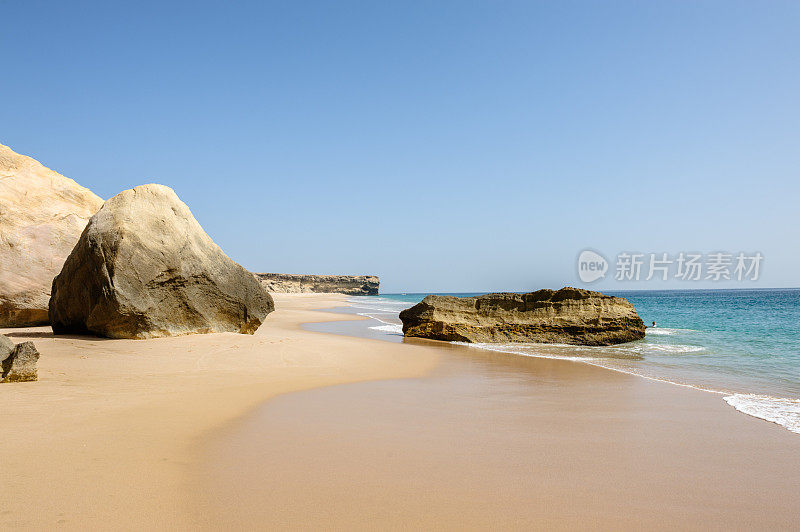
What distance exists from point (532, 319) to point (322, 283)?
99119 mm

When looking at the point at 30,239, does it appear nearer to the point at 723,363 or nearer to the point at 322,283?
the point at 723,363

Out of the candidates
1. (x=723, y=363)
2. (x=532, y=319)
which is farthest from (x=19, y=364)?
(x=723, y=363)

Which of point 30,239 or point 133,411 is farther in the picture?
point 30,239

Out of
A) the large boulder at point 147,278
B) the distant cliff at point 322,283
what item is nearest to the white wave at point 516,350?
the large boulder at point 147,278

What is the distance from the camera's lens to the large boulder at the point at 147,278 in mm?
8383

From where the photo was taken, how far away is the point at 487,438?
4.21m

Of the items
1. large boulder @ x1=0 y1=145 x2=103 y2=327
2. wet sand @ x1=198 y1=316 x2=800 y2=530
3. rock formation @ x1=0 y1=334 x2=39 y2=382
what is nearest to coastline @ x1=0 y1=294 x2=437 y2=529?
rock formation @ x1=0 y1=334 x2=39 y2=382

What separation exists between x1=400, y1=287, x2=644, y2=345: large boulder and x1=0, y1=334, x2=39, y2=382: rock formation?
10751 millimetres

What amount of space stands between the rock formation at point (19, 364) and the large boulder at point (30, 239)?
6.11 metres

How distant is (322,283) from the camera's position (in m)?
111

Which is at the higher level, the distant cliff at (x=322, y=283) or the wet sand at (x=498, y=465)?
the wet sand at (x=498, y=465)

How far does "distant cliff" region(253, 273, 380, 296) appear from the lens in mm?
95062

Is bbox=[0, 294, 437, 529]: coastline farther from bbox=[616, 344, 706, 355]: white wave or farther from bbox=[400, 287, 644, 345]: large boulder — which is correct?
bbox=[616, 344, 706, 355]: white wave

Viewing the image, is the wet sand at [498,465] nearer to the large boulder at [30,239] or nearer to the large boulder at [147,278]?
the large boulder at [147,278]
